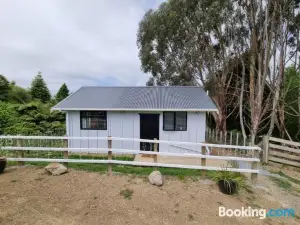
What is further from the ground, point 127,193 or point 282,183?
point 127,193

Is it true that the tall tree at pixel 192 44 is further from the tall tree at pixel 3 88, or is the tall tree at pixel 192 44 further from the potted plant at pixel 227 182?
the tall tree at pixel 3 88

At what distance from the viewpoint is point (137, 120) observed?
9719 mm

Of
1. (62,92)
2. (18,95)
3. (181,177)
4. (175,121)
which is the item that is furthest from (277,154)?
(62,92)

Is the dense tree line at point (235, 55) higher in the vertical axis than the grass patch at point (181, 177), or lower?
higher

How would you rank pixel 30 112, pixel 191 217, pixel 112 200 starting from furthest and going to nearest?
1. pixel 30 112
2. pixel 112 200
3. pixel 191 217

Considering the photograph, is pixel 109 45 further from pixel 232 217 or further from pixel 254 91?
pixel 232 217

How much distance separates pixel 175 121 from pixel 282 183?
4958 mm

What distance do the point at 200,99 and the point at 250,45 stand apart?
174 inches

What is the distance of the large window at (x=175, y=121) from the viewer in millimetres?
9570

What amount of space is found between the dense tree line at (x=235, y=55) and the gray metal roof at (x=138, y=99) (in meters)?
3.20

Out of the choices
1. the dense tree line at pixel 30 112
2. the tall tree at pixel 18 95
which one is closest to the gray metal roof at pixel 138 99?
the dense tree line at pixel 30 112

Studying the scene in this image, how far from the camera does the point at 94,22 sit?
38.5ft

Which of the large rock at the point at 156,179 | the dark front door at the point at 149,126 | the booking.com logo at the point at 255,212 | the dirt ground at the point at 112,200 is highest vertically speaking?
the dark front door at the point at 149,126

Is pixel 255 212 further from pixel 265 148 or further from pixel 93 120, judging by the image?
pixel 93 120
